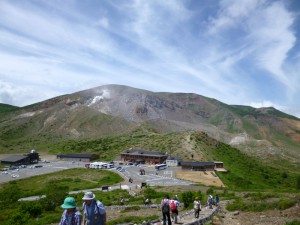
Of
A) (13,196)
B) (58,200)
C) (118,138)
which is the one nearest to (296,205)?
(58,200)

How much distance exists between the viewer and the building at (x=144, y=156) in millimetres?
92375

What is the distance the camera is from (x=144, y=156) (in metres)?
95.4

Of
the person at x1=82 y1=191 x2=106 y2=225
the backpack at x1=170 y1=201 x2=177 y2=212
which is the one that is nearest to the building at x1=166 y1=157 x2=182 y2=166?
the backpack at x1=170 y1=201 x2=177 y2=212

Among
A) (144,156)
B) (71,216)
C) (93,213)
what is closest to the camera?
(71,216)

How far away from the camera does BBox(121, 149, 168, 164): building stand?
92375 millimetres

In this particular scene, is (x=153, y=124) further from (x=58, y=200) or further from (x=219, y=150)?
(x=58, y=200)

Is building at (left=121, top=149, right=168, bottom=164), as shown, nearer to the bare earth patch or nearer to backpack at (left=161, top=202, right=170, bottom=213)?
the bare earth patch

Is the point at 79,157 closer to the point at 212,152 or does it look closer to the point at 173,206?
the point at 212,152

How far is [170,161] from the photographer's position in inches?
3415

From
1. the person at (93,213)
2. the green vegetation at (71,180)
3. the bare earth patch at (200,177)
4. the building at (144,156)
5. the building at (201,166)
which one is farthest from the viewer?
the building at (144,156)

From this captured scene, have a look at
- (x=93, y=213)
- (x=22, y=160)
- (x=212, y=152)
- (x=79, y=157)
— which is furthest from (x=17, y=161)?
(x=93, y=213)

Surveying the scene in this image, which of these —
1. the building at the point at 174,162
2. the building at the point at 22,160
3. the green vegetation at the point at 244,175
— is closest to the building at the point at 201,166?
the green vegetation at the point at 244,175

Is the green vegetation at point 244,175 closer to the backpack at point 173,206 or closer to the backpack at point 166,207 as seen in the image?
the backpack at point 173,206

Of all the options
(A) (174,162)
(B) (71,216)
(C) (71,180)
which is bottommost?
(C) (71,180)
